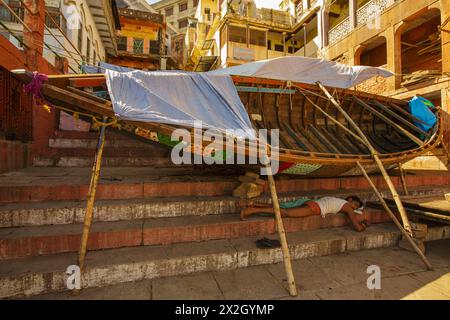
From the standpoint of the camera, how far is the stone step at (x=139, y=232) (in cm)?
317

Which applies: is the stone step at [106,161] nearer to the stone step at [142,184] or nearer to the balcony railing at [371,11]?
the stone step at [142,184]

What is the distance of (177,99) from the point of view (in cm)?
371

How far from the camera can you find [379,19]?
13.2 meters

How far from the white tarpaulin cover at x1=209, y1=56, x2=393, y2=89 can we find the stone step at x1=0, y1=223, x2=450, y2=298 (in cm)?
331

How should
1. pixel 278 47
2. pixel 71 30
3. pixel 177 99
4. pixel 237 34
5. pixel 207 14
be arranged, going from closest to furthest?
pixel 177 99
pixel 71 30
pixel 237 34
pixel 278 47
pixel 207 14

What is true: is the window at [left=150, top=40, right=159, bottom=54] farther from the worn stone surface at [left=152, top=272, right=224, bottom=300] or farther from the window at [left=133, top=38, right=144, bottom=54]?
the worn stone surface at [left=152, top=272, right=224, bottom=300]

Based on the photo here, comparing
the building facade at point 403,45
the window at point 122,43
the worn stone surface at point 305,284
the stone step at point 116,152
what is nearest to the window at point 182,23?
the window at point 122,43

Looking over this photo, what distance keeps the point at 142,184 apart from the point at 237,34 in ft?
69.8

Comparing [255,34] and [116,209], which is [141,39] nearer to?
[255,34]

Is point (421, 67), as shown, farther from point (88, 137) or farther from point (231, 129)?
point (88, 137)

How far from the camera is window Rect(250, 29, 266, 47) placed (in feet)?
74.8

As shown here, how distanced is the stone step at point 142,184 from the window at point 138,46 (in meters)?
23.1

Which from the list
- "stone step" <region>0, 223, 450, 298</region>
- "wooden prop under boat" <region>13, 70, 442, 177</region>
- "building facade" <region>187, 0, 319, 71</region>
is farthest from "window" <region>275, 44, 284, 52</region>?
"stone step" <region>0, 223, 450, 298</region>

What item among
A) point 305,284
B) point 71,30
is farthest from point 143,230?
point 71,30
